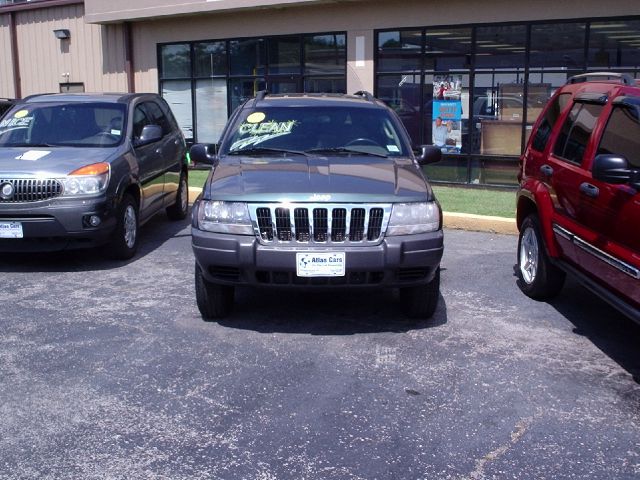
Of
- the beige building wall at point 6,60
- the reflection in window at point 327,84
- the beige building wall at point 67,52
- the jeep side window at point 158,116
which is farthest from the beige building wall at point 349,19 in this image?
the jeep side window at point 158,116

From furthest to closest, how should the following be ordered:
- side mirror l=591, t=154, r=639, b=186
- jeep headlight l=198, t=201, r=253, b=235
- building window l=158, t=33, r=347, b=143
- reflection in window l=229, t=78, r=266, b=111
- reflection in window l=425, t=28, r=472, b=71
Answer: reflection in window l=229, t=78, r=266, b=111 → building window l=158, t=33, r=347, b=143 → reflection in window l=425, t=28, r=472, b=71 → jeep headlight l=198, t=201, r=253, b=235 → side mirror l=591, t=154, r=639, b=186

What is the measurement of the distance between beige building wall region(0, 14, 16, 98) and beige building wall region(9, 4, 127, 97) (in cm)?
6

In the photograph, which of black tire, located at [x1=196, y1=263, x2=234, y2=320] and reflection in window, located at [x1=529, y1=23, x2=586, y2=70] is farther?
reflection in window, located at [x1=529, y1=23, x2=586, y2=70]

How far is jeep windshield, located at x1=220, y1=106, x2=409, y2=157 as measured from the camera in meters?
6.27

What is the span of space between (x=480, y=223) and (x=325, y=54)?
6.30 meters

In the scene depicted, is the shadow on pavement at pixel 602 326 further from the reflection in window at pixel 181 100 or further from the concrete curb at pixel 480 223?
the reflection in window at pixel 181 100

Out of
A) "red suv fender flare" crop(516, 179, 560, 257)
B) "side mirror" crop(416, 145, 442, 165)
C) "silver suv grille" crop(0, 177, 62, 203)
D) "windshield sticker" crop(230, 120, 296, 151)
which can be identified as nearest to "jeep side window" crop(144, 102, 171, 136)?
"silver suv grille" crop(0, 177, 62, 203)

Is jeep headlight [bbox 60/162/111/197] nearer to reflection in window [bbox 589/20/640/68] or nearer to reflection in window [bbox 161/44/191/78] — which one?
reflection in window [bbox 589/20/640/68]

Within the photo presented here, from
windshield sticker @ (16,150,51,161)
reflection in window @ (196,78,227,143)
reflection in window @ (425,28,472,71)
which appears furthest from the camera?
reflection in window @ (196,78,227,143)

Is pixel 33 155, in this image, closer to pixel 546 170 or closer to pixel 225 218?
pixel 225 218

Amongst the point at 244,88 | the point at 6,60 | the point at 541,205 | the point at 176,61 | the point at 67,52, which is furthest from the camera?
the point at 6,60

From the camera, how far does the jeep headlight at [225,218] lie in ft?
17.1

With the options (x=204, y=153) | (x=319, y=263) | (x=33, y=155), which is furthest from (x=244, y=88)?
(x=319, y=263)

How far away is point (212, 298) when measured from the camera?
18.5 ft
